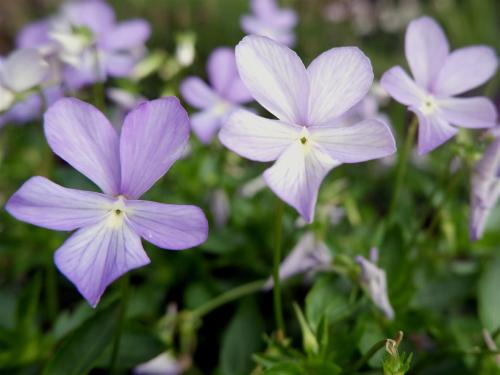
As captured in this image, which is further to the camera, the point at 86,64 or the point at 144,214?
the point at 86,64

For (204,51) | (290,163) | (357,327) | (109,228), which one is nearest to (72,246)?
(109,228)

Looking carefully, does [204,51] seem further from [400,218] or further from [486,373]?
[486,373]

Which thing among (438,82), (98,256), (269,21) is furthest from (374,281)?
(269,21)

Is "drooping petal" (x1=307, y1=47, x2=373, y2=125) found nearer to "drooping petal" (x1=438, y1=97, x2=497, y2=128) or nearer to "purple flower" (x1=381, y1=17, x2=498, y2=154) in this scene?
"purple flower" (x1=381, y1=17, x2=498, y2=154)

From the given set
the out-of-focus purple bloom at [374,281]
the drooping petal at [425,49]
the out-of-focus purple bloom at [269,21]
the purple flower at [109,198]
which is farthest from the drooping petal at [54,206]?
the out-of-focus purple bloom at [269,21]

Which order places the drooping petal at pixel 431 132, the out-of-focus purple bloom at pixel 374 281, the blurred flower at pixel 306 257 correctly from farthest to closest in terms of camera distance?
the blurred flower at pixel 306 257, the out-of-focus purple bloom at pixel 374 281, the drooping petal at pixel 431 132

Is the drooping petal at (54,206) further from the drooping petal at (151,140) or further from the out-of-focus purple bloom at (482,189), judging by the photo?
the out-of-focus purple bloom at (482,189)
